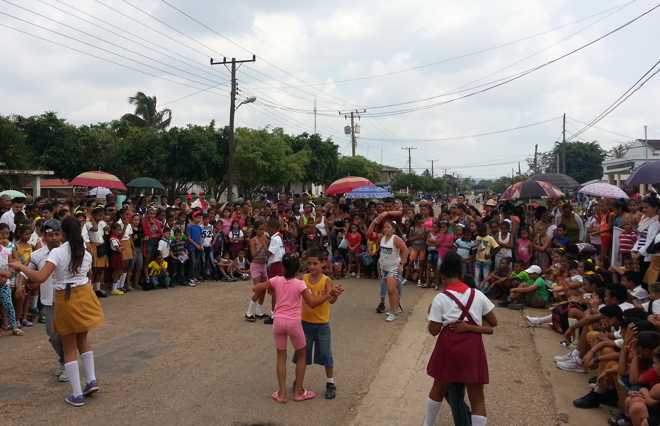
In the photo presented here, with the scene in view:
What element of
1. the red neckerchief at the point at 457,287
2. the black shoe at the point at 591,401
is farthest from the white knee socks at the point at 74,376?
the black shoe at the point at 591,401

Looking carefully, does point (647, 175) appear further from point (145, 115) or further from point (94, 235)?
point (145, 115)

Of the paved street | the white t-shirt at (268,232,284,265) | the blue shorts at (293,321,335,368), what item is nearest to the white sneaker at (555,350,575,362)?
the paved street

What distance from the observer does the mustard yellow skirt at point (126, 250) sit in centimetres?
1110

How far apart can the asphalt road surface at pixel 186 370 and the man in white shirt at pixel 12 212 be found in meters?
2.30

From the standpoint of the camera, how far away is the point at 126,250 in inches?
441

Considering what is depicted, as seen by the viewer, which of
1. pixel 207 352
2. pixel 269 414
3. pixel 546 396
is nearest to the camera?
pixel 269 414

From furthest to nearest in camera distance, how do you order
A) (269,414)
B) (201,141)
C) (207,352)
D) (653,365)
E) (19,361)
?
1. (201,141)
2. (207,352)
3. (19,361)
4. (269,414)
5. (653,365)

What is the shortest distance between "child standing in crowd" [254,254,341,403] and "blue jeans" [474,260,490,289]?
269 inches

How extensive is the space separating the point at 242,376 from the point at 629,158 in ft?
184

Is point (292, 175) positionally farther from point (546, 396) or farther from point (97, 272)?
point (546, 396)

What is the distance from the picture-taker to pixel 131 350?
7.14m

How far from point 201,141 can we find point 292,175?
8100 millimetres

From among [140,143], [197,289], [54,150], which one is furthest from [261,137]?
[197,289]

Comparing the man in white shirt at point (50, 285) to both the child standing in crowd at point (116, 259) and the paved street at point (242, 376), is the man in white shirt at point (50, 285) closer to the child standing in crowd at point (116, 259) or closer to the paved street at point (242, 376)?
the paved street at point (242, 376)
